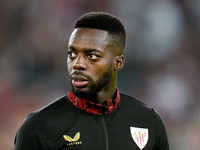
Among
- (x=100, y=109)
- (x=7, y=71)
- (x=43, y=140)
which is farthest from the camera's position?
(x=7, y=71)

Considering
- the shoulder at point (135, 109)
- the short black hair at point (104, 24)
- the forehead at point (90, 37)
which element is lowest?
the shoulder at point (135, 109)

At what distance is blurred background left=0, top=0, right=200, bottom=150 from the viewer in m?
5.39

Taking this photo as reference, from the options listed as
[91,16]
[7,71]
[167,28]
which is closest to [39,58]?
[7,71]

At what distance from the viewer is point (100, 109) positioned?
2.55 m

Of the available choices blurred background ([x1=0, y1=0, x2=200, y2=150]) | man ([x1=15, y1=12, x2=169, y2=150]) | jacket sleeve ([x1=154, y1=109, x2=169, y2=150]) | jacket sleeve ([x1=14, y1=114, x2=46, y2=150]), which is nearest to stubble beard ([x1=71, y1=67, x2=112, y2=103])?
man ([x1=15, y1=12, x2=169, y2=150])

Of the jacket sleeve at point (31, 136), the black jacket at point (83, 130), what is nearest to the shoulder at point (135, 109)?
the black jacket at point (83, 130)

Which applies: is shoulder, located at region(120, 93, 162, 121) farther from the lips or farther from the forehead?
the forehead

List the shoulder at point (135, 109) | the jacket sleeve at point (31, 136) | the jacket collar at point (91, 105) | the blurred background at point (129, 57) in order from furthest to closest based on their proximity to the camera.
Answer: the blurred background at point (129, 57), the shoulder at point (135, 109), the jacket collar at point (91, 105), the jacket sleeve at point (31, 136)

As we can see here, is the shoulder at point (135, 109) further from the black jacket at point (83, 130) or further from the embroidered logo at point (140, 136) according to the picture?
the embroidered logo at point (140, 136)

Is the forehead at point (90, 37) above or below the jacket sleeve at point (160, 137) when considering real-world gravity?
above

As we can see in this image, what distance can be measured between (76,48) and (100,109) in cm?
49

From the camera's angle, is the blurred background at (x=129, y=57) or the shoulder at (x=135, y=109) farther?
the blurred background at (x=129, y=57)

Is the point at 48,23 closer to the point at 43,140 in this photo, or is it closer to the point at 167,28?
the point at 167,28

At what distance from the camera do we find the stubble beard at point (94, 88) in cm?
243
